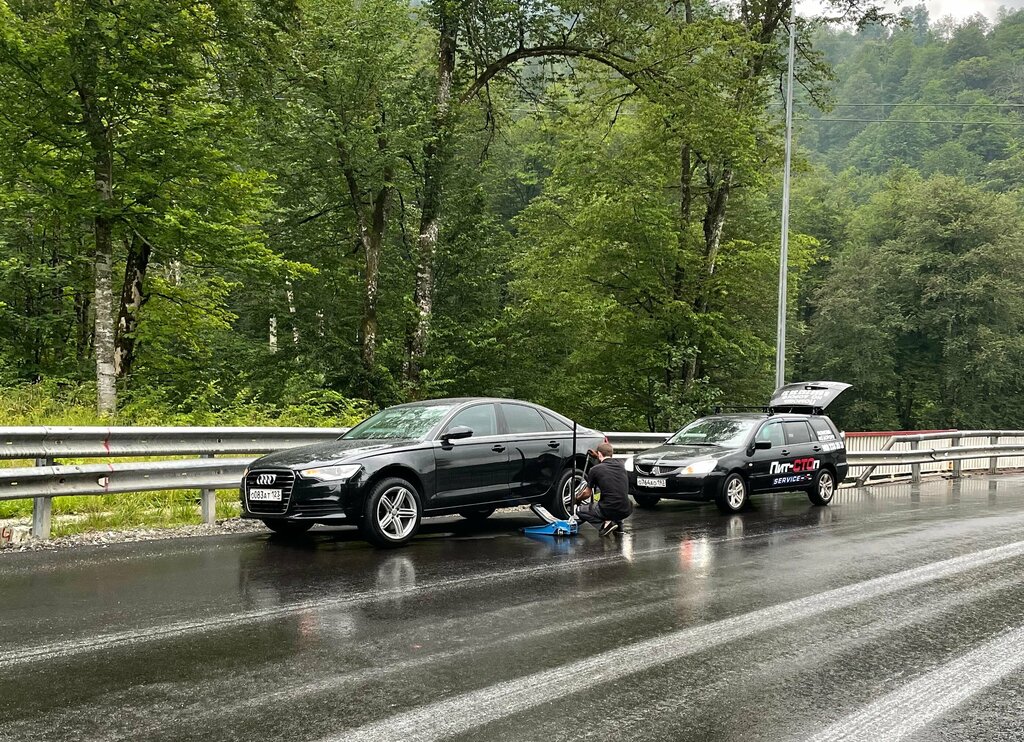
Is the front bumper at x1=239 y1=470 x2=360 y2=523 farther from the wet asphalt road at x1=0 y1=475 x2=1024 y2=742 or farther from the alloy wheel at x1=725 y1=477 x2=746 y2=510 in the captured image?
the alloy wheel at x1=725 y1=477 x2=746 y2=510

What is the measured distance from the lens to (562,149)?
2898cm

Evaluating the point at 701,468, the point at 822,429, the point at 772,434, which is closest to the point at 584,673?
the point at 701,468

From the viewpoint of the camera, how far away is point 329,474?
30.2ft

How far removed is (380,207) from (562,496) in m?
14.8

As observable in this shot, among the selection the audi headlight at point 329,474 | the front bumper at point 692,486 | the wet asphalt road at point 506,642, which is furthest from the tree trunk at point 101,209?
the front bumper at point 692,486

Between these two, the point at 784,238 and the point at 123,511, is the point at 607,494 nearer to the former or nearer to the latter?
the point at 123,511

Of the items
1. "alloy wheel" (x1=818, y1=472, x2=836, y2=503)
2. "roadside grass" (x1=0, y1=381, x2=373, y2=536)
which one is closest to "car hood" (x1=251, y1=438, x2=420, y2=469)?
"roadside grass" (x1=0, y1=381, x2=373, y2=536)

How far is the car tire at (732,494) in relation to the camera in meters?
14.0

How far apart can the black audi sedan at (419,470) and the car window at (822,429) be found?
5.92 m

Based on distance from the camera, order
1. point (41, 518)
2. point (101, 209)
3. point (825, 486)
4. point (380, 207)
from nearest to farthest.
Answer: point (41, 518) < point (101, 209) < point (825, 486) < point (380, 207)

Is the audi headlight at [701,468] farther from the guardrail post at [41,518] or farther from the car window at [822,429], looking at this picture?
the guardrail post at [41,518]

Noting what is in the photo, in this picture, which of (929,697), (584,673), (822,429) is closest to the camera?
(929,697)

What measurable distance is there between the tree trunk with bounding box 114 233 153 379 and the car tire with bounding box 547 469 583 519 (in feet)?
37.3

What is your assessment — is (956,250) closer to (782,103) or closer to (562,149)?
(782,103)
